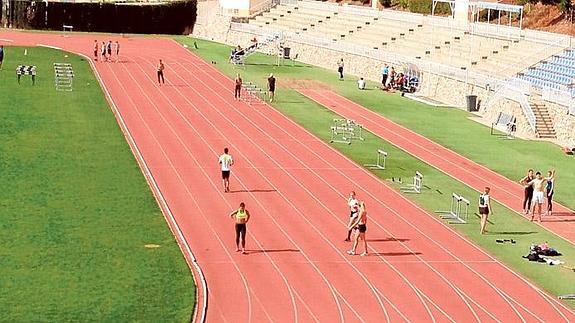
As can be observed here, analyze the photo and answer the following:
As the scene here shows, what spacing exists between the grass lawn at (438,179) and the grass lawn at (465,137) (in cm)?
10

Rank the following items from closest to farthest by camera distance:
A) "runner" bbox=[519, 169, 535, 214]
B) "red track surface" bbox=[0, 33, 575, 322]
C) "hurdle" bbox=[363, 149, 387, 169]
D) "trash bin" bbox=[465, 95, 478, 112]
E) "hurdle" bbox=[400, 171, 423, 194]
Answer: "red track surface" bbox=[0, 33, 575, 322] < "runner" bbox=[519, 169, 535, 214] < "hurdle" bbox=[400, 171, 423, 194] < "hurdle" bbox=[363, 149, 387, 169] < "trash bin" bbox=[465, 95, 478, 112]

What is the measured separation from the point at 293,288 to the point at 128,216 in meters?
6.70

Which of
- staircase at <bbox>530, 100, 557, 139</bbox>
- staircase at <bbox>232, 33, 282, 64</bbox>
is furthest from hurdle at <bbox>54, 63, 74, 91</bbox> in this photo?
staircase at <bbox>530, 100, 557, 139</bbox>

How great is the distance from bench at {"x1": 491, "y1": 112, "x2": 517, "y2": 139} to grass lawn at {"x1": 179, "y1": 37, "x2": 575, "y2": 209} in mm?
560

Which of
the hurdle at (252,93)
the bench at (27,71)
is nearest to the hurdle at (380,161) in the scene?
the hurdle at (252,93)

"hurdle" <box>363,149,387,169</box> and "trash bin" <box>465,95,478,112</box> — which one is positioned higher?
"trash bin" <box>465,95,478,112</box>

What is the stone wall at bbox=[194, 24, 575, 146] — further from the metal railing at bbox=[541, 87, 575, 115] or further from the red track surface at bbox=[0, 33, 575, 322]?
the red track surface at bbox=[0, 33, 575, 322]

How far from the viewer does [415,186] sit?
3325 centimetres

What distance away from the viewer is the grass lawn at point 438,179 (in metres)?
24.8

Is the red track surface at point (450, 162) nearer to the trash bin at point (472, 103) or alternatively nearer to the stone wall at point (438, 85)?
the stone wall at point (438, 85)

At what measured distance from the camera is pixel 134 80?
5575 cm

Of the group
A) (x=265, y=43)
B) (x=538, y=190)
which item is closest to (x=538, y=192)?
(x=538, y=190)

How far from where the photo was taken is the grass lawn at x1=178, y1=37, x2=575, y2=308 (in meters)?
24.8

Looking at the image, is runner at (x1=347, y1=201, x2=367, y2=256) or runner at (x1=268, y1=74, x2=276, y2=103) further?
runner at (x1=268, y1=74, x2=276, y2=103)
